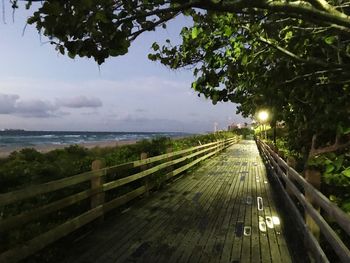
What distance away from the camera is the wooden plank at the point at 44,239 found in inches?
188

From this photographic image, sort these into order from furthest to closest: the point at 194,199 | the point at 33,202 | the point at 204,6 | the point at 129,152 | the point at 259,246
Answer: the point at 129,152 < the point at 194,199 < the point at 33,202 < the point at 259,246 < the point at 204,6

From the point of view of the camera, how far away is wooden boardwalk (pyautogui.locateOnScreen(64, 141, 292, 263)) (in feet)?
19.3

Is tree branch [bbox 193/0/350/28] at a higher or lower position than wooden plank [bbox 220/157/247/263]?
higher

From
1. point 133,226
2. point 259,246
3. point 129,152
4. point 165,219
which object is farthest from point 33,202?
point 129,152

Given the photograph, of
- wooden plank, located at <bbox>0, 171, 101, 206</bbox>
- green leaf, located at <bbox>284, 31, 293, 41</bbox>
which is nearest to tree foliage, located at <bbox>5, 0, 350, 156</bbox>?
green leaf, located at <bbox>284, 31, 293, 41</bbox>

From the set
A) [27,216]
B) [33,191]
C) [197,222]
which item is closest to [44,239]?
[27,216]

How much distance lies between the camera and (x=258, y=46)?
28.2ft

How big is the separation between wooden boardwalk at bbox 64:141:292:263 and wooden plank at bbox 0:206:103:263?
268 millimetres

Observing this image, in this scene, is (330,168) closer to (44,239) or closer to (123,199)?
(44,239)

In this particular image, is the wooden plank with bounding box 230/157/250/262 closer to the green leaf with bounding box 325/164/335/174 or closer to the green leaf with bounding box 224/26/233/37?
the green leaf with bounding box 325/164/335/174

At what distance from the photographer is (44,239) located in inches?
215

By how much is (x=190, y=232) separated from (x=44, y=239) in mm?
2599

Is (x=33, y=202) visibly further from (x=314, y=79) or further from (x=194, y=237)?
(x=314, y=79)

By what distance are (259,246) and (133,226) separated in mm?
2281
